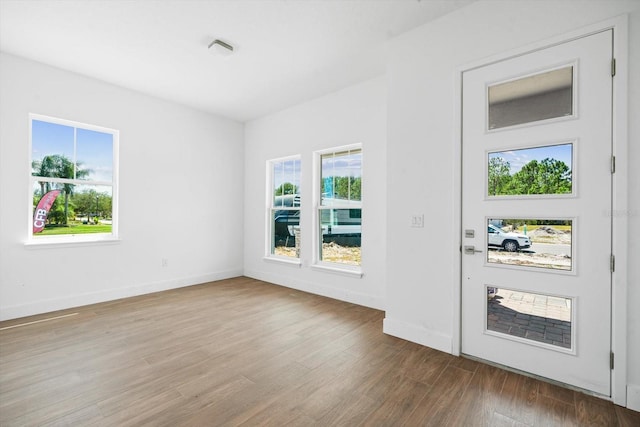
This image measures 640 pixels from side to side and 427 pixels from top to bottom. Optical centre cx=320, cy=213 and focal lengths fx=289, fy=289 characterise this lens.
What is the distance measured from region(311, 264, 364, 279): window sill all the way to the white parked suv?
6.29ft

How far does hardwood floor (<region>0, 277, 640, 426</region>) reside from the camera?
1842mm

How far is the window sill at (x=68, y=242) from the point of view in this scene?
3.66 metres

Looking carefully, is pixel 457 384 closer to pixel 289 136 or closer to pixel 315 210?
pixel 315 210

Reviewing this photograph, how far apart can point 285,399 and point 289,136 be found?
4.10 metres

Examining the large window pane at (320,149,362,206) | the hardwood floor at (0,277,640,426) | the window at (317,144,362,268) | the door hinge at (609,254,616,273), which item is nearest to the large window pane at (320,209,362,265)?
the window at (317,144,362,268)

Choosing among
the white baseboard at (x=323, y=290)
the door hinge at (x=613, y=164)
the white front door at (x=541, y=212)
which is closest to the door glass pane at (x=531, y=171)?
the white front door at (x=541, y=212)

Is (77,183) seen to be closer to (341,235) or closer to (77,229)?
(77,229)

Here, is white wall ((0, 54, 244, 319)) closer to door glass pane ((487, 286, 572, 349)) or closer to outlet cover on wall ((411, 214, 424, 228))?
outlet cover on wall ((411, 214, 424, 228))

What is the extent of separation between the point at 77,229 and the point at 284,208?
10.1 ft

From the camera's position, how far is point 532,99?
2338mm

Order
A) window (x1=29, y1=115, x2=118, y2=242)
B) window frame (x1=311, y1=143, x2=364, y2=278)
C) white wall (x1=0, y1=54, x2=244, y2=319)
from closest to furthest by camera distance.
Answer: white wall (x1=0, y1=54, x2=244, y2=319), window (x1=29, y1=115, x2=118, y2=242), window frame (x1=311, y1=143, x2=364, y2=278)

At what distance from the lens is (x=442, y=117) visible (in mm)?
2768

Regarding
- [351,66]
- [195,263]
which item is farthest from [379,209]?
[195,263]

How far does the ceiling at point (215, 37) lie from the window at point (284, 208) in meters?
1.44
